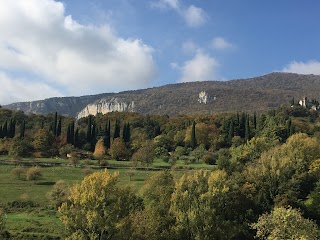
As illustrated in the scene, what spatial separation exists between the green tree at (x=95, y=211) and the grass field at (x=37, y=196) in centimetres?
400

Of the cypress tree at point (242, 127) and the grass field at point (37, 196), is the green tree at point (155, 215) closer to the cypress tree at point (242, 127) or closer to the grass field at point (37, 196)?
the grass field at point (37, 196)

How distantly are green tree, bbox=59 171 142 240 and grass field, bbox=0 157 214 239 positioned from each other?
3998 mm

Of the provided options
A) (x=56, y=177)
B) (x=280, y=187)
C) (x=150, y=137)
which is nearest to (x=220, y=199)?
(x=280, y=187)

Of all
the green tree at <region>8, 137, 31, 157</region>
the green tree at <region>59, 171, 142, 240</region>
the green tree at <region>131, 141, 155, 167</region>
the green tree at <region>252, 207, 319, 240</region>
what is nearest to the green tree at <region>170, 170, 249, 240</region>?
the green tree at <region>59, 171, 142, 240</region>

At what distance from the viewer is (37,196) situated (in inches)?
2270

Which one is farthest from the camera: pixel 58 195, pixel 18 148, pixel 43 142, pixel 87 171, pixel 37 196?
pixel 43 142

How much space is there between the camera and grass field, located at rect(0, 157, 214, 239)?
1722 inches

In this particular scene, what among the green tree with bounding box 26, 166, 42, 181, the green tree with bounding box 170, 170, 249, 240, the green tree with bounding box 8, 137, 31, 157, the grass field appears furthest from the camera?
the green tree with bounding box 8, 137, 31, 157

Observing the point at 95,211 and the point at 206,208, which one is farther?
the point at 206,208

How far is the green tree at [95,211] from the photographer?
38594 millimetres

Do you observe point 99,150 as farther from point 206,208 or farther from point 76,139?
point 206,208

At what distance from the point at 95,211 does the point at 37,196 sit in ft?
71.8

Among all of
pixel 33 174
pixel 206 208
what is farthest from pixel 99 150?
pixel 206 208

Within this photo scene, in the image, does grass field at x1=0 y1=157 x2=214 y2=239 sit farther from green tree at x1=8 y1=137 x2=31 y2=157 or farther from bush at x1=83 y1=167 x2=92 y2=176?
green tree at x1=8 y1=137 x2=31 y2=157
